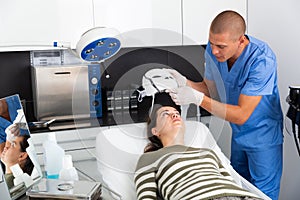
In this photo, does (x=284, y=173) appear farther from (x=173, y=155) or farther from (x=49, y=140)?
(x=49, y=140)

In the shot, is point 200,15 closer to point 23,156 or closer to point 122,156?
point 122,156

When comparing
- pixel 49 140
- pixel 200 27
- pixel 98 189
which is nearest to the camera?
pixel 98 189

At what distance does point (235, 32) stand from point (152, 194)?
0.81 m

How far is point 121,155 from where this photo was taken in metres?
1.64

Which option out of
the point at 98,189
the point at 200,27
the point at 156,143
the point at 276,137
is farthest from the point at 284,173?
the point at 98,189

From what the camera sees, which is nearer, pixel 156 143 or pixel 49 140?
pixel 49 140

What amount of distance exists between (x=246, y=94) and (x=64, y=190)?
1.01m

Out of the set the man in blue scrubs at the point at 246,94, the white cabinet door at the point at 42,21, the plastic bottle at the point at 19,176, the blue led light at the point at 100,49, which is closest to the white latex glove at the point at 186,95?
the man in blue scrubs at the point at 246,94

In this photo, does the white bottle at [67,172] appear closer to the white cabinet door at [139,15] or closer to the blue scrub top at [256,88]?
the blue scrub top at [256,88]

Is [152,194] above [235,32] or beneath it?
beneath

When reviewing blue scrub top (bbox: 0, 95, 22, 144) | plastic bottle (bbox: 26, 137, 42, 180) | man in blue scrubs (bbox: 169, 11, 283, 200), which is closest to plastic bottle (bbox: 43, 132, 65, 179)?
plastic bottle (bbox: 26, 137, 42, 180)

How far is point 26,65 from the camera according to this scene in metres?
2.63

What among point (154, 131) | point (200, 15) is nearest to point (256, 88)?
point (154, 131)

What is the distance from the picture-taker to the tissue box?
4.31 feet
